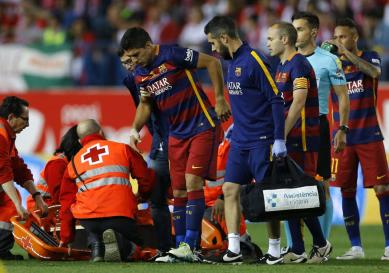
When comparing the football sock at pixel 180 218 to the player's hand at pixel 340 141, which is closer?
the football sock at pixel 180 218

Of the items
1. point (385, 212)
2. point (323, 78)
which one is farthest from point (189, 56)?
point (385, 212)

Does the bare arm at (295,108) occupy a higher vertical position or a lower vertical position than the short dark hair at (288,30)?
lower

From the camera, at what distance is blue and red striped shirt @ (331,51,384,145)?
11906 millimetres

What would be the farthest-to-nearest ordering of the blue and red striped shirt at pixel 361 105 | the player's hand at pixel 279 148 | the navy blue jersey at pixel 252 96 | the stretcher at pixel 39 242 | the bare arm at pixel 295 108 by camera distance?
the blue and red striped shirt at pixel 361 105 < the stretcher at pixel 39 242 < the bare arm at pixel 295 108 < the navy blue jersey at pixel 252 96 < the player's hand at pixel 279 148

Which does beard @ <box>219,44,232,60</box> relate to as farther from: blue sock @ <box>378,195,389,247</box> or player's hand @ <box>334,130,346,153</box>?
blue sock @ <box>378,195,389,247</box>

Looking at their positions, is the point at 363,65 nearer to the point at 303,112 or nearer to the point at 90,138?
the point at 303,112

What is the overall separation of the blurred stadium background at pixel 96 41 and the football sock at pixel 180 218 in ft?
23.4

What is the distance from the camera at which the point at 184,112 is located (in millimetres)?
11125

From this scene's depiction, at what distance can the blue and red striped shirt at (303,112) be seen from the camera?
10789 mm

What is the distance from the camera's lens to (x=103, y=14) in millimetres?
23109

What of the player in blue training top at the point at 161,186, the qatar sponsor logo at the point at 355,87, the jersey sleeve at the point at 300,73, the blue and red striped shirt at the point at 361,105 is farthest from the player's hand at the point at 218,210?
the qatar sponsor logo at the point at 355,87

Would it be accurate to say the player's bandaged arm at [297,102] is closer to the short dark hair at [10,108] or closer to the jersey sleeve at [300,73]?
the jersey sleeve at [300,73]

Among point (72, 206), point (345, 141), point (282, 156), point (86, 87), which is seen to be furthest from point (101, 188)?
point (86, 87)

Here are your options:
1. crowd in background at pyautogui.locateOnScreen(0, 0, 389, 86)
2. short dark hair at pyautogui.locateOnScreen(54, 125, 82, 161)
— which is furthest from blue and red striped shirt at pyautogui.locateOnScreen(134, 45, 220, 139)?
crowd in background at pyautogui.locateOnScreen(0, 0, 389, 86)
